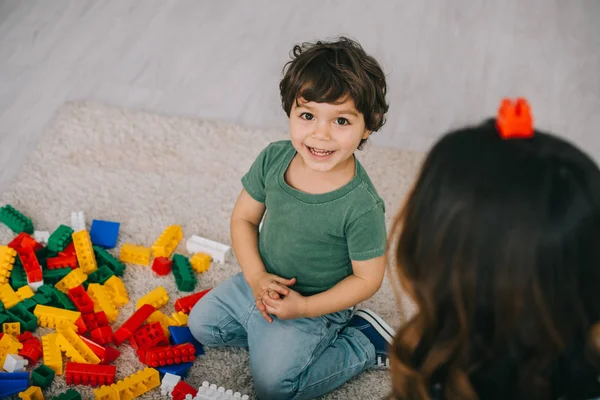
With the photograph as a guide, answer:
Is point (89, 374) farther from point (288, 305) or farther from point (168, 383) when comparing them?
point (288, 305)

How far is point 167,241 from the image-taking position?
1.52 meters

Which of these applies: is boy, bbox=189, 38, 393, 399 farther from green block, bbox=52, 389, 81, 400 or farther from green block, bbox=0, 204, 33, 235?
green block, bbox=0, 204, 33, 235

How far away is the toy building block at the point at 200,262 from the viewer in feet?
4.88

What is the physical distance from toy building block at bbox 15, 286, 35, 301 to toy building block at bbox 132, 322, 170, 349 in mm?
233

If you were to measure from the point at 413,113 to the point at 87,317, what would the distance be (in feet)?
3.69

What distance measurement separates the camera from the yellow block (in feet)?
4.09

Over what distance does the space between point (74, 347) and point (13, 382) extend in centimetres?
12

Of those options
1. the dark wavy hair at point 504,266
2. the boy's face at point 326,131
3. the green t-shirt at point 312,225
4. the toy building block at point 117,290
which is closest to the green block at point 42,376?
the toy building block at point 117,290

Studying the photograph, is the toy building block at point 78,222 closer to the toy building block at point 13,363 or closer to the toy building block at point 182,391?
the toy building block at point 13,363

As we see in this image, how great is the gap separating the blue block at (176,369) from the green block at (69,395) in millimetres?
150

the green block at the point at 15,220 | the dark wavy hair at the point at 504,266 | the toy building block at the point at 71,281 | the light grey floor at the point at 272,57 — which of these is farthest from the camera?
the light grey floor at the point at 272,57

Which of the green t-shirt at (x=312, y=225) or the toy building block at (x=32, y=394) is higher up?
the green t-shirt at (x=312, y=225)

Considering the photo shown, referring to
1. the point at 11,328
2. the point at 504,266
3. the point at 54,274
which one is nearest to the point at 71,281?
the point at 54,274

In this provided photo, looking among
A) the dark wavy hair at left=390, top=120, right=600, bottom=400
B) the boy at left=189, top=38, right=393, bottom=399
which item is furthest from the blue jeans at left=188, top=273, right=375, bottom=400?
the dark wavy hair at left=390, top=120, right=600, bottom=400
